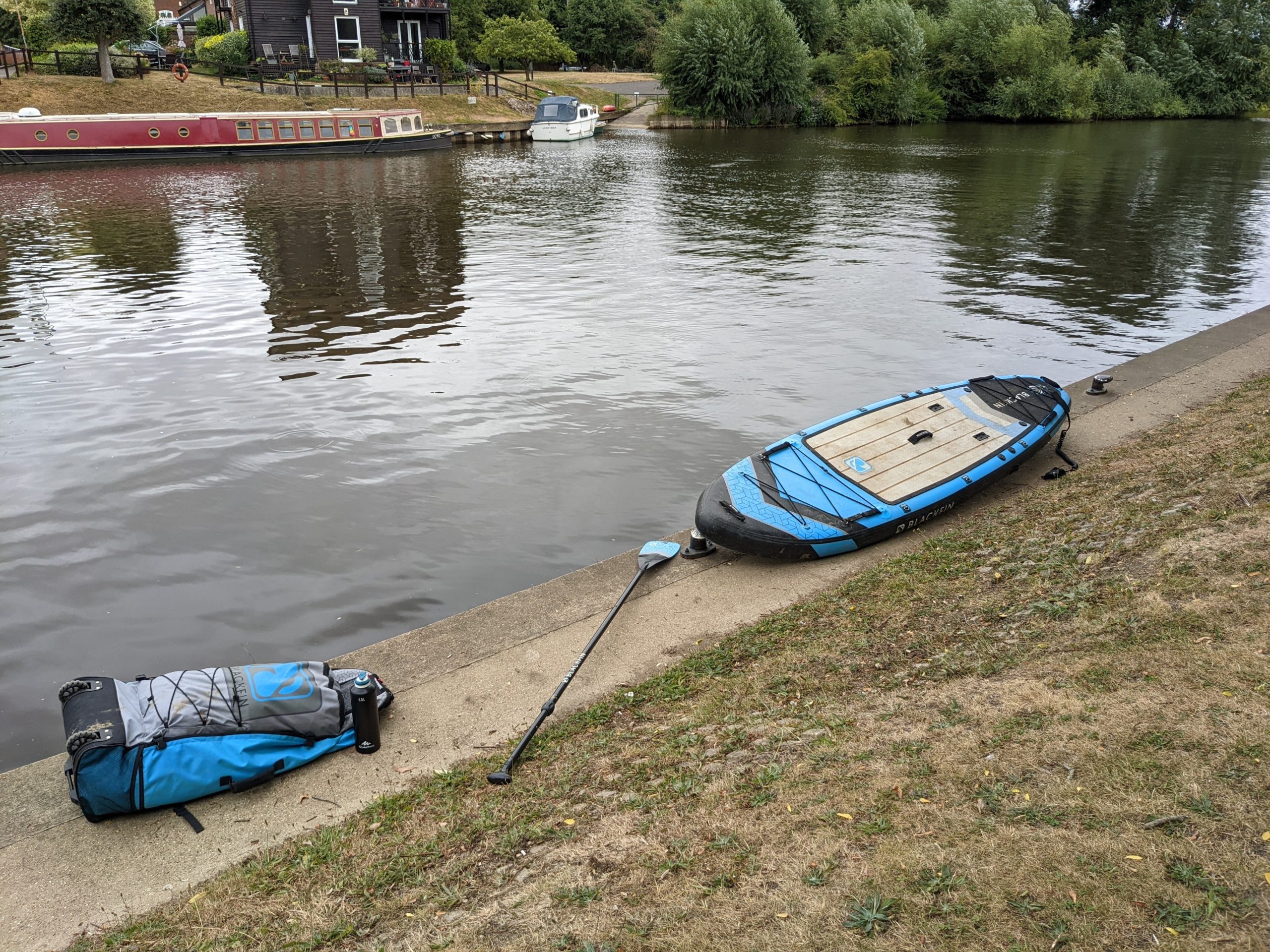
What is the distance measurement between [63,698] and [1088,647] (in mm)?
6874

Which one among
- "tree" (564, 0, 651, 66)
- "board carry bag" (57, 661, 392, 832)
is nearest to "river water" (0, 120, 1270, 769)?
"board carry bag" (57, 661, 392, 832)

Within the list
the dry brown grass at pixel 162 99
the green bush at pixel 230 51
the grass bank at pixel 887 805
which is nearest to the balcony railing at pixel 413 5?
the dry brown grass at pixel 162 99

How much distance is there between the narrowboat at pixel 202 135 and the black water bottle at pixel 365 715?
42258 mm

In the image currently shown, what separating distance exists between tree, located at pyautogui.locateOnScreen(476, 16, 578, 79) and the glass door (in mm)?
6893

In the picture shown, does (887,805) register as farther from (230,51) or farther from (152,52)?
(152,52)

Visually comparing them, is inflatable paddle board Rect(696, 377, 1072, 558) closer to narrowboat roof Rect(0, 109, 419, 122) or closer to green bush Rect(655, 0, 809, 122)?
narrowboat roof Rect(0, 109, 419, 122)

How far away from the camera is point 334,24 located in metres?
55.9

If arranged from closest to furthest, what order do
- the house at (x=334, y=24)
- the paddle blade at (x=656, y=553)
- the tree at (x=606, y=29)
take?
1. the paddle blade at (x=656, y=553)
2. the house at (x=334, y=24)
3. the tree at (x=606, y=29)

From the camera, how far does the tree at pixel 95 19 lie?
4347 centimetres

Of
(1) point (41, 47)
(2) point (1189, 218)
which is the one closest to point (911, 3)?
(2) point (1189, 218)

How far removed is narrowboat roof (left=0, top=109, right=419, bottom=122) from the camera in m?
38.5

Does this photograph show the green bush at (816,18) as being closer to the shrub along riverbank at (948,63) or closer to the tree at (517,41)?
the shrub along riverbank at (948,63)

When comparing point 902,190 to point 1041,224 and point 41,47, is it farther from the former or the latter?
point 41,47

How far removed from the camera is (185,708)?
616 centimetres
